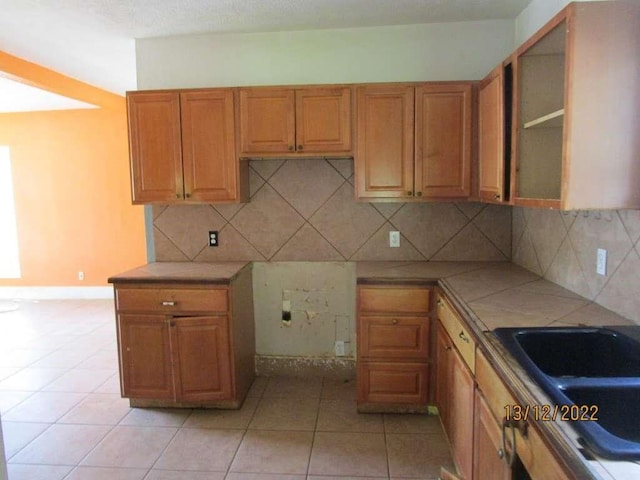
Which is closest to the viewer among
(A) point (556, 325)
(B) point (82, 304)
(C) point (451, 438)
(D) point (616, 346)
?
(D) point (616, 346)

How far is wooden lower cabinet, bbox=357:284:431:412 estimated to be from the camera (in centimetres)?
259

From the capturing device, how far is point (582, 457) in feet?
3.00

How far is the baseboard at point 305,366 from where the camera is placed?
10.6 ft

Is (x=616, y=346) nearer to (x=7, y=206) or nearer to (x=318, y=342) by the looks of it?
(x=318, y=342)

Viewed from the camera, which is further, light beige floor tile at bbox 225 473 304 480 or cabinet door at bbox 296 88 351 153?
cabinet door at bbox 296 88 351 153

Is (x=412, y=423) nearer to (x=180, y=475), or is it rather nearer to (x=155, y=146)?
(x=180, y=475)

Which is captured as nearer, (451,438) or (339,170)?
(451,438)

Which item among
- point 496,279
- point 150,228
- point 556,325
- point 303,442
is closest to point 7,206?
point 150,228

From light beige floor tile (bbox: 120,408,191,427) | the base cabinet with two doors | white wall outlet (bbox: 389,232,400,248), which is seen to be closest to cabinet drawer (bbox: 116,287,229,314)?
the base cabinet with two doors

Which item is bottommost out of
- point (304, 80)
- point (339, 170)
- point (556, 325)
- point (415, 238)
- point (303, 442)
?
point (303, 442)

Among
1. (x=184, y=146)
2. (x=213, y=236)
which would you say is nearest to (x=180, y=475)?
(x=213, y=236)

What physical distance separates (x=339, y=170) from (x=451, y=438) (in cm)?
183

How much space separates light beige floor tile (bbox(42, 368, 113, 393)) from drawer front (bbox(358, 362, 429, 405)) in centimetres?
201

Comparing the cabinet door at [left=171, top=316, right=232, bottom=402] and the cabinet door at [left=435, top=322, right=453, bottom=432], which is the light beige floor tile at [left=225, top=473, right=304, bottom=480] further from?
the cabinet door at [left=435, top=322, right=453, bottom=432]
